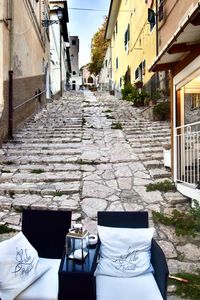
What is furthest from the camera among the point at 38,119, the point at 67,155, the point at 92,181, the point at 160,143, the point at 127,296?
the point at 38,119

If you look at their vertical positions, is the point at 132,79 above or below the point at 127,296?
above

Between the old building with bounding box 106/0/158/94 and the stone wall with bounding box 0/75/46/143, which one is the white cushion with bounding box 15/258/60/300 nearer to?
the stone wall with bounding box 0/75/46/143

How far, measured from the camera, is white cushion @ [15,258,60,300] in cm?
267

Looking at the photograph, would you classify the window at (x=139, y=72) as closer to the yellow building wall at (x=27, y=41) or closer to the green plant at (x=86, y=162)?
the yellow building wall at (x=27, y=41)

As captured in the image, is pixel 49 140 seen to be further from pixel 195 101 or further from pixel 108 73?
pixel 108 73

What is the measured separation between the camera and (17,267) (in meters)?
2.74

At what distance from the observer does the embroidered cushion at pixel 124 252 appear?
119 inches

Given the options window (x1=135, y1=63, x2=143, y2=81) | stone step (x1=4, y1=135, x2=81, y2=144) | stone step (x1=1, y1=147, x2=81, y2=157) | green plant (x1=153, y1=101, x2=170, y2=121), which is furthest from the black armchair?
window (x1=135, y1=63, x2=143, y2=81)

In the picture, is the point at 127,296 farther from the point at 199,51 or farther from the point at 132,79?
the point at 132,79

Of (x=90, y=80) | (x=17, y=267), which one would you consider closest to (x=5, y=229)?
(x=17, y=267)

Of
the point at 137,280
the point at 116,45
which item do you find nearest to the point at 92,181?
the point at 137,280

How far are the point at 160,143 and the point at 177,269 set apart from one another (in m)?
5.51

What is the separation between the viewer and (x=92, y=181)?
6.31m

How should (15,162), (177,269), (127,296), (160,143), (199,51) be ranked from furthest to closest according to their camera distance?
(160,143), (15,162), (199,51), (177,269), (127,296)
